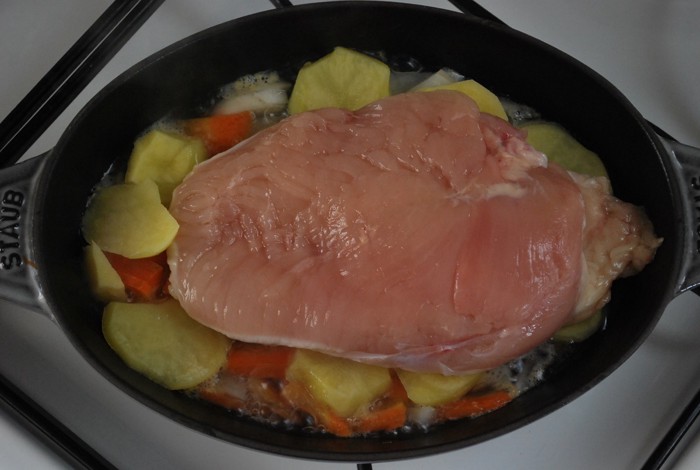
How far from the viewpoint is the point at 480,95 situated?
1.57 meters

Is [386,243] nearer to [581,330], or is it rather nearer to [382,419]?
[382,419]

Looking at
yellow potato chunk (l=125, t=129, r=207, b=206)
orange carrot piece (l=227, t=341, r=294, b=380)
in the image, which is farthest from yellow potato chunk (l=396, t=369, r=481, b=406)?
yellow potato chunk (l=125, t=129, r=207, b=206)

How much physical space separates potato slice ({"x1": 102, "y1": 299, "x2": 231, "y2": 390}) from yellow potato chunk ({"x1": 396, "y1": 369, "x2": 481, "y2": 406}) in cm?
41

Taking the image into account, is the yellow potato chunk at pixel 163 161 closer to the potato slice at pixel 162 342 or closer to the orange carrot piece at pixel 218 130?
the orange carrot piece at pixel 218 130

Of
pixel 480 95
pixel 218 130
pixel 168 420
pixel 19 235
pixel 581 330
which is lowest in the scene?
pixel 168 420

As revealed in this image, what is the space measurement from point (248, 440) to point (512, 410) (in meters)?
0.54

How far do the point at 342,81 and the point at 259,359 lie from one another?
2.19ft

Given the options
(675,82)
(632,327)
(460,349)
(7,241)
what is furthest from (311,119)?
(675,82)

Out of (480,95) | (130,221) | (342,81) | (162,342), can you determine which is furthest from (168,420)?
(480,95)

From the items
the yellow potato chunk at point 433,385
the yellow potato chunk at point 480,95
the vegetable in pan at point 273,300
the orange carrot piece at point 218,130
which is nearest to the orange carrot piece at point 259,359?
the vegetable in pan at point 273,300

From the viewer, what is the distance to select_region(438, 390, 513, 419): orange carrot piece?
56.4 inches

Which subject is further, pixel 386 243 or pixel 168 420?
pixel 168 420

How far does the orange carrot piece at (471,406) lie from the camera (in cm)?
143

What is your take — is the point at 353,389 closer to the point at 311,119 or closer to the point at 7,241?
the point at 311,119
